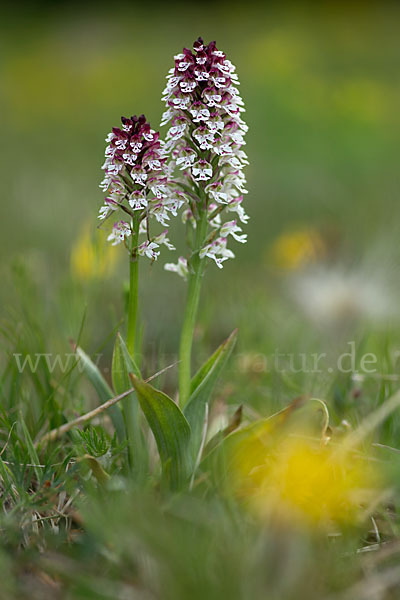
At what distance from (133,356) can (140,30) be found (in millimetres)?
8730

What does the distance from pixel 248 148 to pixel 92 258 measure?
4.69 meters

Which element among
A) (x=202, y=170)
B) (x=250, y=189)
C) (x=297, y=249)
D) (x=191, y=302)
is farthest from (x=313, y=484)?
(x=250, y=189)

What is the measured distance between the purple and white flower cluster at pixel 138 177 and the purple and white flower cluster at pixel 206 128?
58 mm

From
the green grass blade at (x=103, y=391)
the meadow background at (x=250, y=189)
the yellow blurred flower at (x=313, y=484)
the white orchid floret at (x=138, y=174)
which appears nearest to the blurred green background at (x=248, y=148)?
the meadow background at (x=250, y=189)

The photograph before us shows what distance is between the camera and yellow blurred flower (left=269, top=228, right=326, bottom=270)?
177 inches

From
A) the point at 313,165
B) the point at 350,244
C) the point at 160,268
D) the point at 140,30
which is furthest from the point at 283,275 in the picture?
the point at 140,30

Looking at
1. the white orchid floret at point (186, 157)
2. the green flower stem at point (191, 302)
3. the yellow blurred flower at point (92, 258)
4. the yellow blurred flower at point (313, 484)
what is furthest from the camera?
the yellow blurred flower at point (92, 258)

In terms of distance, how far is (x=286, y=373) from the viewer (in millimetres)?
2840

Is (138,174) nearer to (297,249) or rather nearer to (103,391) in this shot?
(103,391)

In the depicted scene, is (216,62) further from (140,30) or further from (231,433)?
(140,30)

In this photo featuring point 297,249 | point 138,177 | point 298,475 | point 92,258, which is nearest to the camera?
point 298,475

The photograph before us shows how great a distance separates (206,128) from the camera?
1926mm

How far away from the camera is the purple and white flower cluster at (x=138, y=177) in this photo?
1.87m

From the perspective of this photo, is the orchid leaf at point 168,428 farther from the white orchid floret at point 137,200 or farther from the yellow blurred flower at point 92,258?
the yellow blurred flower at point 92,258
